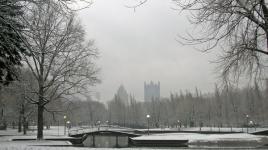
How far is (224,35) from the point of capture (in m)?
12.2

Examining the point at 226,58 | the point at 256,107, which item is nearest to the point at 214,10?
the point at 226,58

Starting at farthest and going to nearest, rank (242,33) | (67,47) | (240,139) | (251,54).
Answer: (240,139) → (67,47) → (251,54) → (242,33)

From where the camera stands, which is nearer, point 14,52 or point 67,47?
point 14,52

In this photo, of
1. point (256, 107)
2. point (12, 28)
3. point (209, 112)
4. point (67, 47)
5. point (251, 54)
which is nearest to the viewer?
point (12, 28)

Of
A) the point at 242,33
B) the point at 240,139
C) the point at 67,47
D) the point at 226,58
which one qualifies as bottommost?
the point at 240,139

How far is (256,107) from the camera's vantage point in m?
86.6

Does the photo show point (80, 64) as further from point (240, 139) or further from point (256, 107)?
point (256, 107)

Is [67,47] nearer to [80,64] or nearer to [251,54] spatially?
[80,64]

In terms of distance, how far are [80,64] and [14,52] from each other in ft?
58.2

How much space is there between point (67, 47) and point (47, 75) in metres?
3.08

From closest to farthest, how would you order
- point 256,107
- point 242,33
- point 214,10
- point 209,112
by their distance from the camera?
point 214,10 < point 242,33 < point 256,107 < point 209,112

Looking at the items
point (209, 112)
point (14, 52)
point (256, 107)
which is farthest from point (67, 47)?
point (209, 112)

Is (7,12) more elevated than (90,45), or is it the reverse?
(90,45)

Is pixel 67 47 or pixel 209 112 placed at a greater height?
pixel 67 47
